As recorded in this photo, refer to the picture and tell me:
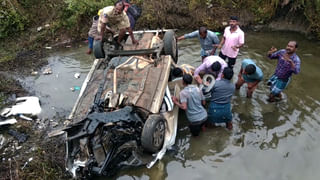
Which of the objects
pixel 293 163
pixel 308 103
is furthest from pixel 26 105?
pixel 308 103

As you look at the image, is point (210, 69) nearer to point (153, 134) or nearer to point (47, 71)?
point (153, 134)

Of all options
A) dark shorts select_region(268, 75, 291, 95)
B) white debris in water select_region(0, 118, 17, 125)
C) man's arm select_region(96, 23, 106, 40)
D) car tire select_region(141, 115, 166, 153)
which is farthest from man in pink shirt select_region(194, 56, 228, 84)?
white debris in water select_region(0, 118, 17, 125)

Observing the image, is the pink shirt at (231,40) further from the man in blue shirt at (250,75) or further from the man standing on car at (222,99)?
the man standing on car at (222,99)

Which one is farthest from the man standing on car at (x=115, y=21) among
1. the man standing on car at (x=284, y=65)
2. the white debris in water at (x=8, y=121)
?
the man standing on car at (x=284, y=65)

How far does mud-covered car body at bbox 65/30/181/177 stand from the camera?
4.87 metres

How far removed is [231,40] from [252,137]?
215cm

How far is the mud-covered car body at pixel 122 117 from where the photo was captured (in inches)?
192

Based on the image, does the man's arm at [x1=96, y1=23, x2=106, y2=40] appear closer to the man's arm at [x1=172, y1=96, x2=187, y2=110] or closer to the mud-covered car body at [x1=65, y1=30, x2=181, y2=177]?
the mud-covered car body at [x1=65, y1=30, x2=181, y2=177]

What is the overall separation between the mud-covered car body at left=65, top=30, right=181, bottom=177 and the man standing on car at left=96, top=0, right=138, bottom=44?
0.91 meters

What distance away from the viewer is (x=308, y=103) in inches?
271

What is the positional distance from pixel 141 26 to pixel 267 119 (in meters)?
5.64

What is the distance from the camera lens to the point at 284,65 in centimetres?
623

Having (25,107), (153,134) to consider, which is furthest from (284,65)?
(25,107)

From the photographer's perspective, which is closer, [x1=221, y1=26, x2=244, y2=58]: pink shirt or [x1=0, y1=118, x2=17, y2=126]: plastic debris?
[x1=0, y1=118, x2=17, y2=126]: plastic debris
